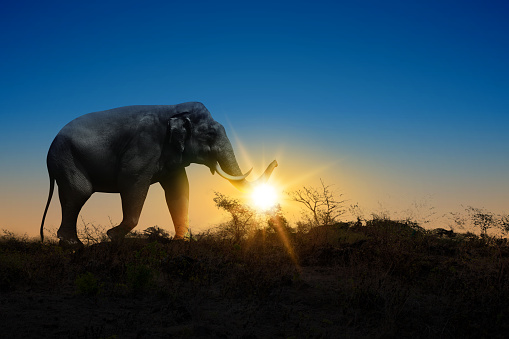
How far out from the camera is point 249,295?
6480 mm

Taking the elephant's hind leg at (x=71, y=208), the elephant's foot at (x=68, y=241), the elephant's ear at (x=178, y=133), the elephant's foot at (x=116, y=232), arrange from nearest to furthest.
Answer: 1. the elephant's foot at (x=116, y=232)
2. the elephant's foot at (x=68, y=241)
3. the elephant's hind leg at (x=71, y=208)
4. the elephant's ear at (x=178, y=133)

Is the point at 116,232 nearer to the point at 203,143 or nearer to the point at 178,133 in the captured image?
the point at 178,133

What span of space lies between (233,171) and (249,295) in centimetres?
674

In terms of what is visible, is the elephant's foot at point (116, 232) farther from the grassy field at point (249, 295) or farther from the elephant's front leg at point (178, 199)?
the elephant's front leg at point (178, 199)

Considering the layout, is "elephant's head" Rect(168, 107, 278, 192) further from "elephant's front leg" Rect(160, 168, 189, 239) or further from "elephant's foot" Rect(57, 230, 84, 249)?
"elephant's foot" Rect(57, 230, 84, 249)

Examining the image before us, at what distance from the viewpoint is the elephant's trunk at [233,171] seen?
1270 cm

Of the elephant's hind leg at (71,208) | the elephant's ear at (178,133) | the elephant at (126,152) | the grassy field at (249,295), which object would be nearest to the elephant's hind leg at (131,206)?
the elephant at (126,152)

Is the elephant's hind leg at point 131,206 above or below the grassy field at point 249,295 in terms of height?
above

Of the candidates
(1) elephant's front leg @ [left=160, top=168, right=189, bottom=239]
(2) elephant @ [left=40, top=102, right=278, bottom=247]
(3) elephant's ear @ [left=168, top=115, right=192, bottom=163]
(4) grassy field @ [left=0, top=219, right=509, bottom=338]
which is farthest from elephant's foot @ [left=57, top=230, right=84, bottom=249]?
(3) elephant's ear @ [left=168, top=115, right=192, bottom=163]

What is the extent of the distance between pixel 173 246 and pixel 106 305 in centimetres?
407

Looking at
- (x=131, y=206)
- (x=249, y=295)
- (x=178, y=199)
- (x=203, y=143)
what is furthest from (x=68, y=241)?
(x=249, y=295)

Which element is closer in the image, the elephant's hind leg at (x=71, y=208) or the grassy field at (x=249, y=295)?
the grassy field at (x=249, y=295)

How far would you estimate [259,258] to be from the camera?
8.55 m

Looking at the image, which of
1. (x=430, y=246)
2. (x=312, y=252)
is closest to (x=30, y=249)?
(x=312, y=252)
